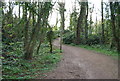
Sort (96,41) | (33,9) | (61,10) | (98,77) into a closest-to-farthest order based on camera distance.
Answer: (98,77), (33,9), (61,10), (96,41)

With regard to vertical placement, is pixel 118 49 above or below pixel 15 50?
below

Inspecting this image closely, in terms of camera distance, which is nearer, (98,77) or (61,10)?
(98,77)

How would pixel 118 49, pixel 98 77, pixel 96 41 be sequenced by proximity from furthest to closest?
pixel 96 41 → pixel 118 49 → pixel 98 77

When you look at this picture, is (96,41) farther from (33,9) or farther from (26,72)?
(26,72)

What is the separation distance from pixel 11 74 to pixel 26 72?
638mm

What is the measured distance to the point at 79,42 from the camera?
1931 cm

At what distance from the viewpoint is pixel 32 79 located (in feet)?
14.8

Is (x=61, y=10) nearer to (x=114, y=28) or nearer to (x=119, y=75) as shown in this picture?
(x=114, y=28)

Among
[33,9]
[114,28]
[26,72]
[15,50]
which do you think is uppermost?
[33,9]

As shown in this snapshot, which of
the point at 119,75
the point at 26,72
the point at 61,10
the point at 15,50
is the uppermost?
the point at 61,10

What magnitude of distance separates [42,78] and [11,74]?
1.36 metres

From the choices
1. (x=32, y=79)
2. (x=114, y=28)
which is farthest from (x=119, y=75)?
(x=114, y=28)

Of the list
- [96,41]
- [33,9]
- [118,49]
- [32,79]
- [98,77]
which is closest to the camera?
[32,79]

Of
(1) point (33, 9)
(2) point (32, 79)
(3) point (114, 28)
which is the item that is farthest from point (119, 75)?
(3) point (114, 28)
